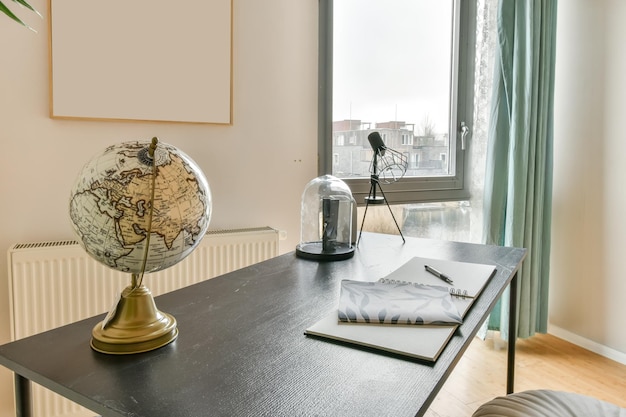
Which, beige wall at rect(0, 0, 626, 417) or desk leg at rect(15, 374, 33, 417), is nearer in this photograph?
desk leg at rect(15, 374, 33, 417)

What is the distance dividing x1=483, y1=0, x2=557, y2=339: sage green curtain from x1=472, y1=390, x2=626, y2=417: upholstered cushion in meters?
1.46

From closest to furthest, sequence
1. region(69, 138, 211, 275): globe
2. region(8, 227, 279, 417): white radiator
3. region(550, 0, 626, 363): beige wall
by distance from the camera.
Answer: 1. region(69, 138, 211, 275): globe
2. region(8, 227, 279, 417): white radiator
3. region(550, 0, 626, 363): beige wall

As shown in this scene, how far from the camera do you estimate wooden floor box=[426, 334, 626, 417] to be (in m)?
1.95

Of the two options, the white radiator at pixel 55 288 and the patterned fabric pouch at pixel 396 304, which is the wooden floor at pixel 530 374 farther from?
the white radiator at pixel 55 288

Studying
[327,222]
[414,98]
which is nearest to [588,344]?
[414,98]

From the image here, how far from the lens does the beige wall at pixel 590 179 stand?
90.0 inches

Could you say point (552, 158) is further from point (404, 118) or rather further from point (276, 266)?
point (276, 266)

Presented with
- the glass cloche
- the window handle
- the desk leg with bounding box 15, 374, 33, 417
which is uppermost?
the window handle

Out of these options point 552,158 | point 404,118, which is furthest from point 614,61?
point 404,118

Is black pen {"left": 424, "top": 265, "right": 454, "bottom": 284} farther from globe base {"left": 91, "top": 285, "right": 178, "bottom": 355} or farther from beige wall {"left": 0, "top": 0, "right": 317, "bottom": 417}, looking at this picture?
beige wall {"left": 0, "top": 0, "right": 317, "bottom": 417}

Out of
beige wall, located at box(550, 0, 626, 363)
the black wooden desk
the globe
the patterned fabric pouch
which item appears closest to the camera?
the black wooden desk

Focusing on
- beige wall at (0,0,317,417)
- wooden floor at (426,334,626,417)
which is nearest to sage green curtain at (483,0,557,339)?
wooden floor at (426,334,626,417)

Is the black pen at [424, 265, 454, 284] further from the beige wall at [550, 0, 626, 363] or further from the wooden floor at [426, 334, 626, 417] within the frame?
the beige wall at [550, 0, 626, 363]

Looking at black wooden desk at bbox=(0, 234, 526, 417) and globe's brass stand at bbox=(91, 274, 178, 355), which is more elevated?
globe's brass stand at bbox=(91, 274, 178, 355)
